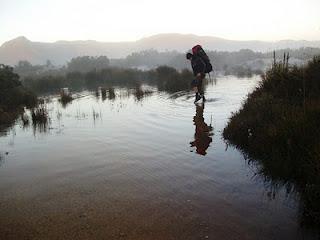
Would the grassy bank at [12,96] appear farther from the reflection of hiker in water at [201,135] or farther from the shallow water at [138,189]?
the reflection of hiker in water at [201,135]

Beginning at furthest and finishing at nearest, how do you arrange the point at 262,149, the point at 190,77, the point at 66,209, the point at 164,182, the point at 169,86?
the point at 190,77
the point at 169,86
the point at 262,149
the point at 164,182
the point at 66,209

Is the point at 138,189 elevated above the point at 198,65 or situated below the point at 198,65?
below

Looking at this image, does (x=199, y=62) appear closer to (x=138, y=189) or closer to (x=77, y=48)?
(x=138, y=189)

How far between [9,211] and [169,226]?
2.40m

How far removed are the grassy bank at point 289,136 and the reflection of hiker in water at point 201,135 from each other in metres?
0.53

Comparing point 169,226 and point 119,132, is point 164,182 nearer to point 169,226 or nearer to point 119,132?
point 169,226

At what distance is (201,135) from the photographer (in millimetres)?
9328

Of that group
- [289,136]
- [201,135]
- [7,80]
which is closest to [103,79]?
[7,80]

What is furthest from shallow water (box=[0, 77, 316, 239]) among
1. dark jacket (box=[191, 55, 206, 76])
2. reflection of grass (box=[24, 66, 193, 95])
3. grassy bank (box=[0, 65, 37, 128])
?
reflection of grass (box=[24, 66, 193, 95])

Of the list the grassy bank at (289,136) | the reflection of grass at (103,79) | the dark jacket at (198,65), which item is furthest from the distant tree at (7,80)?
the grassy bank at (289,136)

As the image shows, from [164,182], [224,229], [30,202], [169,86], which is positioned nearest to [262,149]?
[164,182]

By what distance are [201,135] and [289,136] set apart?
125 inches

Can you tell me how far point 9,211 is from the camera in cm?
527

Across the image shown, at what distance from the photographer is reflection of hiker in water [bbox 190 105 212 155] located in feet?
26.9
